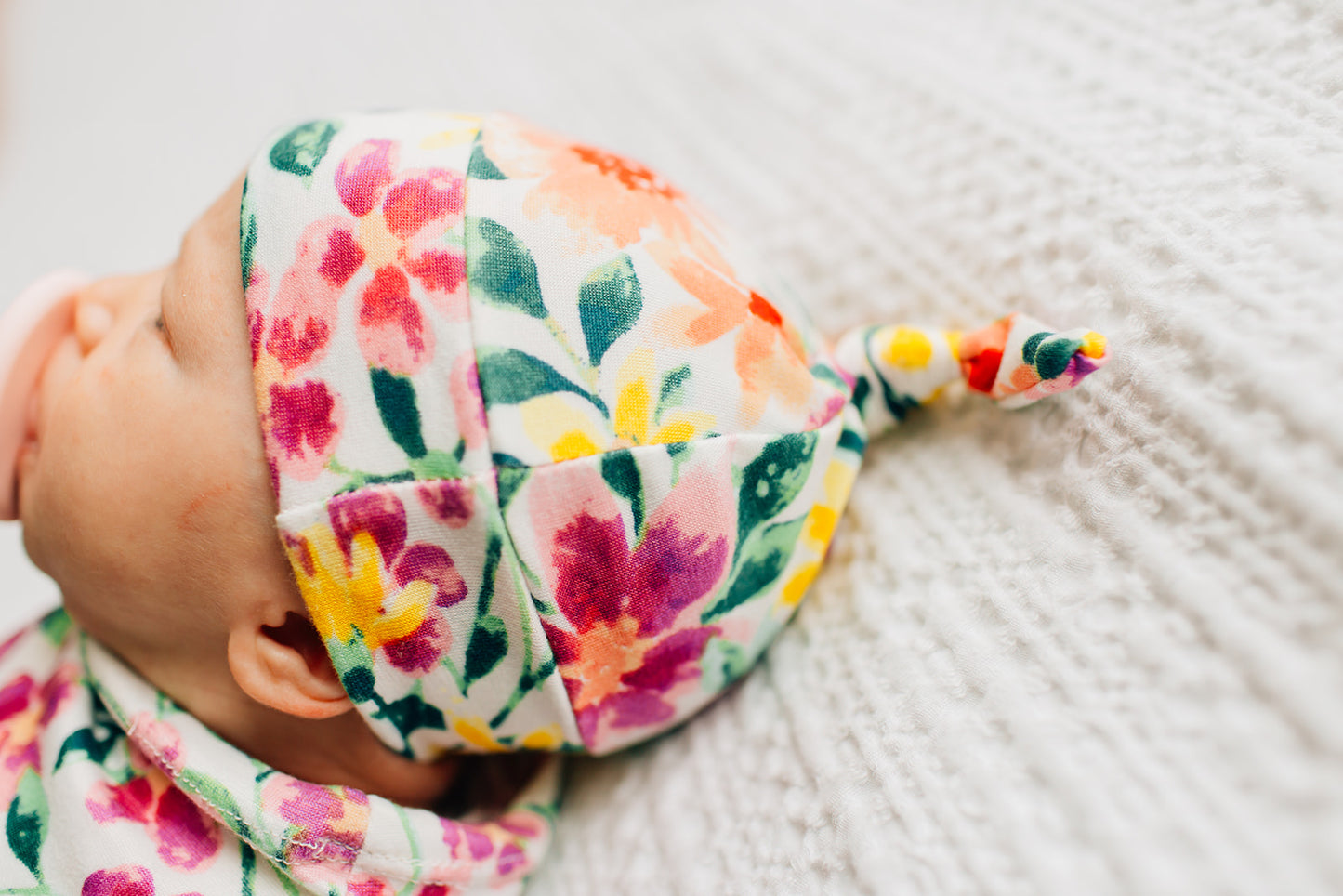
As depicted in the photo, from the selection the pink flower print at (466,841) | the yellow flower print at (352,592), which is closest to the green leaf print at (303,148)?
the yellow flower print at (352,592)

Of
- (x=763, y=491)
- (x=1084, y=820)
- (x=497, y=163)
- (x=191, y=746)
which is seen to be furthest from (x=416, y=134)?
(x=1084, y=820)

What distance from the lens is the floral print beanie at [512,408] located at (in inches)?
18.5

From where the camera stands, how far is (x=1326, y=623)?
374 millimetres

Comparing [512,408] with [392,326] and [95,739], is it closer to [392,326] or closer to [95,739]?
[392,326]

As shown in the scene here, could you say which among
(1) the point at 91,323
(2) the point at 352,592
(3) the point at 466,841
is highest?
(1) the point at 91,323

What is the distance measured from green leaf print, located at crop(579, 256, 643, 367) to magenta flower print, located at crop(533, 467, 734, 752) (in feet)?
0.25

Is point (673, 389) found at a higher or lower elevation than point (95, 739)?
higher

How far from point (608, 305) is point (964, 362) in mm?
238

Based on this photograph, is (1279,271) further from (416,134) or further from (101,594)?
(101,594)

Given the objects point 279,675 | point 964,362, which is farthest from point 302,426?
point 964,362

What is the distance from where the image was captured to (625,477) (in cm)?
48

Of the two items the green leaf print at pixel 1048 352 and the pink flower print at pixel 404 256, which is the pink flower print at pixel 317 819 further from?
the green leaf print at pixel 1048 352

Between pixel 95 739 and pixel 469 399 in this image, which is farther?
pixel 95 739

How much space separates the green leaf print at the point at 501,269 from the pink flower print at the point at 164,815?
0.39 m
